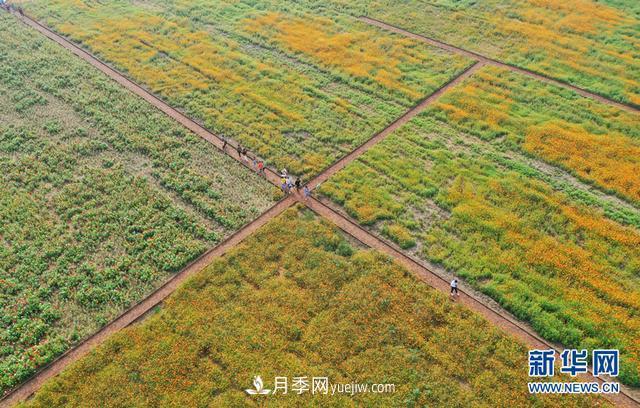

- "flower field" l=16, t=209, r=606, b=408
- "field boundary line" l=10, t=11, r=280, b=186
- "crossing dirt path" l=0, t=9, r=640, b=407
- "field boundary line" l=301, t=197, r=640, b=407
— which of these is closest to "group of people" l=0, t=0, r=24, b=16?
"field boundary line" l=10, t=11, r=280, b=186

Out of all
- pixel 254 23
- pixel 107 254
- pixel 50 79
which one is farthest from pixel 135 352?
pixel 254 23

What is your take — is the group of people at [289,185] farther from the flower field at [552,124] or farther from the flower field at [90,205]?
the flower field at [552,124]

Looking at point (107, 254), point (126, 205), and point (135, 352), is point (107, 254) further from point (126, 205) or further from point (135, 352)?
point (135, 352)

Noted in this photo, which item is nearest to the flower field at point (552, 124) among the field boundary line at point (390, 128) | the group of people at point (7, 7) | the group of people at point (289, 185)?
the field boundary line at point (390, 128)

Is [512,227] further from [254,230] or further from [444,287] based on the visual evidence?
[254,230]

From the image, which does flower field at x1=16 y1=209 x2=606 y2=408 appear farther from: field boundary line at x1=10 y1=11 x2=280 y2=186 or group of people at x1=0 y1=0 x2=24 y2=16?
group of people at x1=0 y1=0 x2=24 y2=16

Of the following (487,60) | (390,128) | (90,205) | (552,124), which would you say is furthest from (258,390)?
(487,60)
